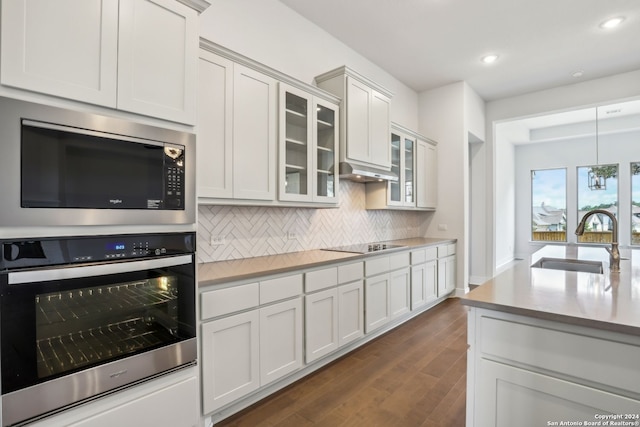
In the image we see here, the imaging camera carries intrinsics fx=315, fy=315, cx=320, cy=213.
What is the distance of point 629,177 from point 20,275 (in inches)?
379

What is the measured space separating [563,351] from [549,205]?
324 inches

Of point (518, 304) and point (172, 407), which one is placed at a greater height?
point (518, 304)

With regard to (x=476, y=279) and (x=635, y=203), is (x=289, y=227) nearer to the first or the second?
(x=476, y=279)

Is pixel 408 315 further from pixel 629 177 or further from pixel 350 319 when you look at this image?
pixel 629 177

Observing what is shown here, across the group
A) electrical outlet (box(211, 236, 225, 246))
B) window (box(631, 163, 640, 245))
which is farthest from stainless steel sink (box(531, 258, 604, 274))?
window (box(631, 163, 640, 245))

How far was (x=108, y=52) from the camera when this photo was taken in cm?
136

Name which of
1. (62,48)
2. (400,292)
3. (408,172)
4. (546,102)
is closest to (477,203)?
(546,102)

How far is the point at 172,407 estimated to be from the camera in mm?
1547

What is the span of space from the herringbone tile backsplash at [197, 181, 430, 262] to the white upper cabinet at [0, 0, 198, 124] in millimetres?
1024

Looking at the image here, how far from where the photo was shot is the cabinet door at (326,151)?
9.63 feet

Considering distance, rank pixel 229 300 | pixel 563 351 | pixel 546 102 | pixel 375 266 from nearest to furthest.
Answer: pixel 563 351, pixel 229 300, pixel 375 266, pixel 546 102

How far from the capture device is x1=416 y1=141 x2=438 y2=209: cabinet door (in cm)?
464

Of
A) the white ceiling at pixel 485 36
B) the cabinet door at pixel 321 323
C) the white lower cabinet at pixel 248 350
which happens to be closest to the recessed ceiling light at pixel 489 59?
the white ceiling at pixel 485 36

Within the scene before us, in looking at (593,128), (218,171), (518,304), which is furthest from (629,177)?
(218,171)
